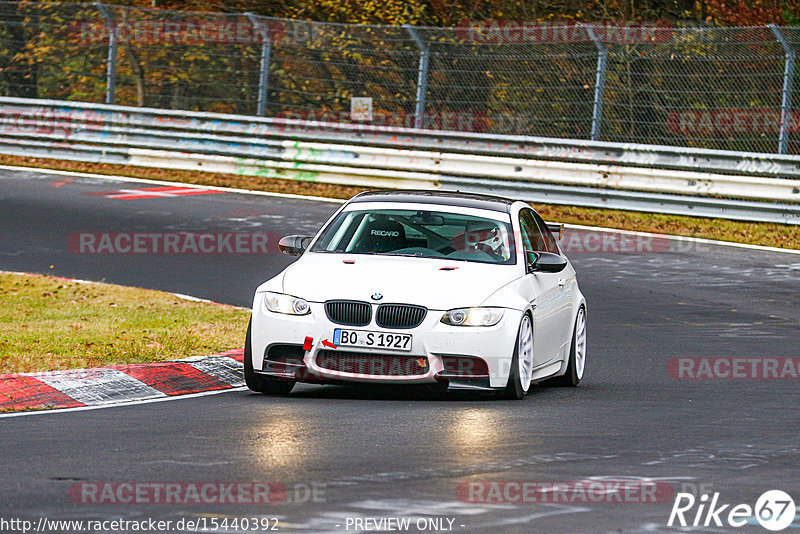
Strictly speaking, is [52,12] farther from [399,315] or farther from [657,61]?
[399,315]

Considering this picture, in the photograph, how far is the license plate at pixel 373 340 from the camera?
9570 mm

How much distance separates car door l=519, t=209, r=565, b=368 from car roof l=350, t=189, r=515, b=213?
0.21 metres

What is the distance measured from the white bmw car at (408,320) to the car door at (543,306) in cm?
1

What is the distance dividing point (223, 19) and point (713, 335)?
51.6ft

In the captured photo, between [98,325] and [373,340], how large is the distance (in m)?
4.00

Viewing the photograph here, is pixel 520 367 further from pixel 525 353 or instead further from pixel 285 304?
pixel 285 304

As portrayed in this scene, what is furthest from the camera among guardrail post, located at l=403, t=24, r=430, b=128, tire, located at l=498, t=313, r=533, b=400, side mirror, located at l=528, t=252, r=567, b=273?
guardrail post, located at l=403, t=24, r=430, b=128

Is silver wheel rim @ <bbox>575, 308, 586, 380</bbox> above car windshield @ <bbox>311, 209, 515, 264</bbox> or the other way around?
the other way around

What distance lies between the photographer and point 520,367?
32.6ft
